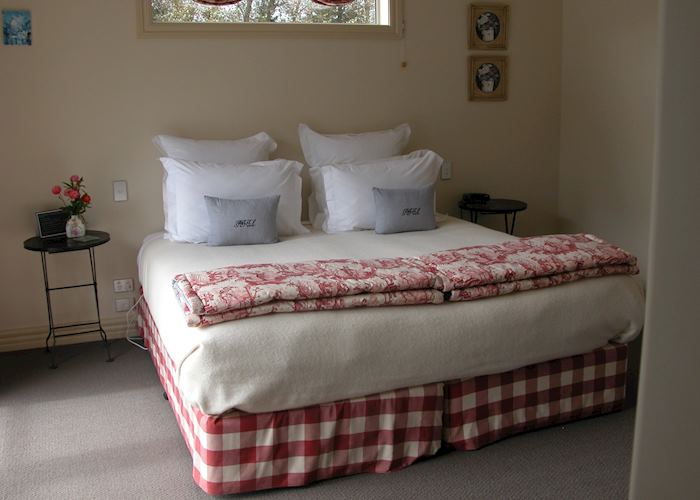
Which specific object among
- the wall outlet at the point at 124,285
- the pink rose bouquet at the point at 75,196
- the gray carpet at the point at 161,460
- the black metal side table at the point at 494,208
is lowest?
the gray carpet at the point at 161,460

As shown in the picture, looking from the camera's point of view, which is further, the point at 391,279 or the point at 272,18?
the point at 272,18

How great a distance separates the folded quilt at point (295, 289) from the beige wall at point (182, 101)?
1.58 metres

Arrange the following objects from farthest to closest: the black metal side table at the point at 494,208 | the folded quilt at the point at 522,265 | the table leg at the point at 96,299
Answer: the black metal side table at the point at 494,208 → the table leg at the point at 96,299 → the folded quilt at the point at 522,265

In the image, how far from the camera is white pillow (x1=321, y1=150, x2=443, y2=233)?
3842 millimetres

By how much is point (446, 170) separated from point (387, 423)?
2423mm

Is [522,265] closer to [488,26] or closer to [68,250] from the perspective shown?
[68,250]

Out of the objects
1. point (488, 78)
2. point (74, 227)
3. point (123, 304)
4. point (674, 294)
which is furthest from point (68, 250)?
point (674, 294)

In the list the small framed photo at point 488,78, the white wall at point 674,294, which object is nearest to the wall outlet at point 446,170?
the small framed photo at point 488,78

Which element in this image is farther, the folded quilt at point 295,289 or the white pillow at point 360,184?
the white pillow at point 360,184

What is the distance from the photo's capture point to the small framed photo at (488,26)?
4.46 m

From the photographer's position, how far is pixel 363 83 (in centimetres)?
432

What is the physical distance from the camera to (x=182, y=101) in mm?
3975

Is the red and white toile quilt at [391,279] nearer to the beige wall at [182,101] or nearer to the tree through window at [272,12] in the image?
the beige wall at [182,101]

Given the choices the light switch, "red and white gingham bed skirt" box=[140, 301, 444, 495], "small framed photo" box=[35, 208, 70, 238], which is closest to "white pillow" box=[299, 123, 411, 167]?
the light switch
